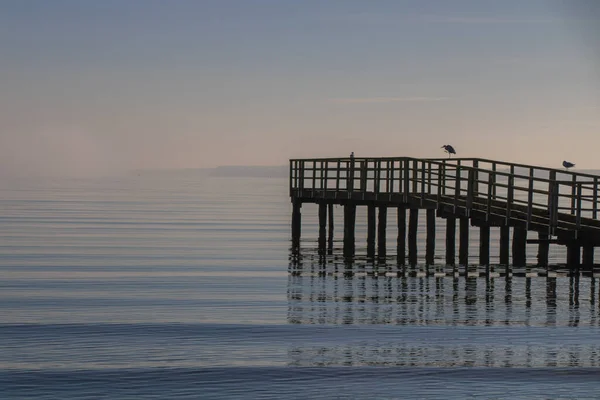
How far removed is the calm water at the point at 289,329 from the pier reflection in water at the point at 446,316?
0.12 feet

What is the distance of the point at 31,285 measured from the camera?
2427 cm

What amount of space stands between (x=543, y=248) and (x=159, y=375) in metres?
17.2

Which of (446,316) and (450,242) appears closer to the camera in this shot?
(446,316)

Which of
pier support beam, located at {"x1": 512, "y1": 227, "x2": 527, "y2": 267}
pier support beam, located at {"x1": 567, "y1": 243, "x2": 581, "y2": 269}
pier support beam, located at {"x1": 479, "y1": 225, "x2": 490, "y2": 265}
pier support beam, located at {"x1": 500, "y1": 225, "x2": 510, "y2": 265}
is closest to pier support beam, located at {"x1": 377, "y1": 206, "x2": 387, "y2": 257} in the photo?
pier support beam, located at {"x1": 479, "y1": 225, "x2": 490, "y2": 265}

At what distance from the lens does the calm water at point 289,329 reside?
43.7 ft

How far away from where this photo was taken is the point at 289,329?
17.6 m

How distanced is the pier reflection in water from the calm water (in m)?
0.04

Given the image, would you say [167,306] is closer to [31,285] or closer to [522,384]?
[31,285]

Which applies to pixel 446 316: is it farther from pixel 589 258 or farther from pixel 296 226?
pixel 296 226

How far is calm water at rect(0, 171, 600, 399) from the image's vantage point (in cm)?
1330

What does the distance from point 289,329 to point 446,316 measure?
309 cm

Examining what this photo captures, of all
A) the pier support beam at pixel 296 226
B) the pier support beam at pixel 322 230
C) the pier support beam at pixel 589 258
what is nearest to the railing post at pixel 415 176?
the pier support beam at pixel 322 230

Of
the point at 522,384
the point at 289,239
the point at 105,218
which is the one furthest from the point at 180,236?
the point at 522,384

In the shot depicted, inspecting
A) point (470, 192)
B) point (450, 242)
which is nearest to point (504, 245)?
point (470, 192)
